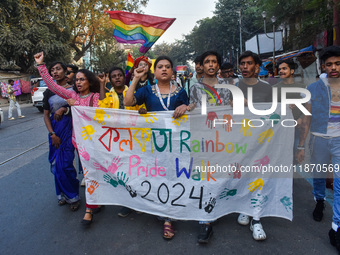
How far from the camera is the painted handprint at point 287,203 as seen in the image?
9.14 feet

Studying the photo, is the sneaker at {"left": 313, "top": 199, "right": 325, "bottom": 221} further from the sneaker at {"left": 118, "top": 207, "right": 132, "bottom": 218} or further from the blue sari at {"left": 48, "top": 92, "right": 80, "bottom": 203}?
the blue sari at {"left": 48, "top": 92, "right": 80, "bottom": 203}

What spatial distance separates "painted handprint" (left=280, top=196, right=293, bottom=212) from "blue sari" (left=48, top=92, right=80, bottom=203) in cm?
248

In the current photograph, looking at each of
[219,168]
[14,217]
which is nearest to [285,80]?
[219,168]

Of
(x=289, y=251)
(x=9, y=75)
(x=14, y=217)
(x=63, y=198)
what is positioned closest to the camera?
(x=289, y=251)

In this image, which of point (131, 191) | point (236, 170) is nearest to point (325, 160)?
point (236, 170)

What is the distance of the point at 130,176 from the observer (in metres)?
3.02

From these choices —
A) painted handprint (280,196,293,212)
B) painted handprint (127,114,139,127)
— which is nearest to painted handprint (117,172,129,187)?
painted handprint (127,114,139,127)

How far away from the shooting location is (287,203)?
9.17 ft

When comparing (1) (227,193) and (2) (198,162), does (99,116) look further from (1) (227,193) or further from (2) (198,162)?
(1) (227,193)

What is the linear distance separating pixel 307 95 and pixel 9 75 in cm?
2721

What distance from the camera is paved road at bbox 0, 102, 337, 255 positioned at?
2627 mm

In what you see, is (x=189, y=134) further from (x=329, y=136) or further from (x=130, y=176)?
(x=329, y=136)

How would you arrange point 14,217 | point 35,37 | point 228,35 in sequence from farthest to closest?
point 228,35 → point 35,37 → point 14,217

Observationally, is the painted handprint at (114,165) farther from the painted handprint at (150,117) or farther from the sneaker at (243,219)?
the sneaker at (243,219)
